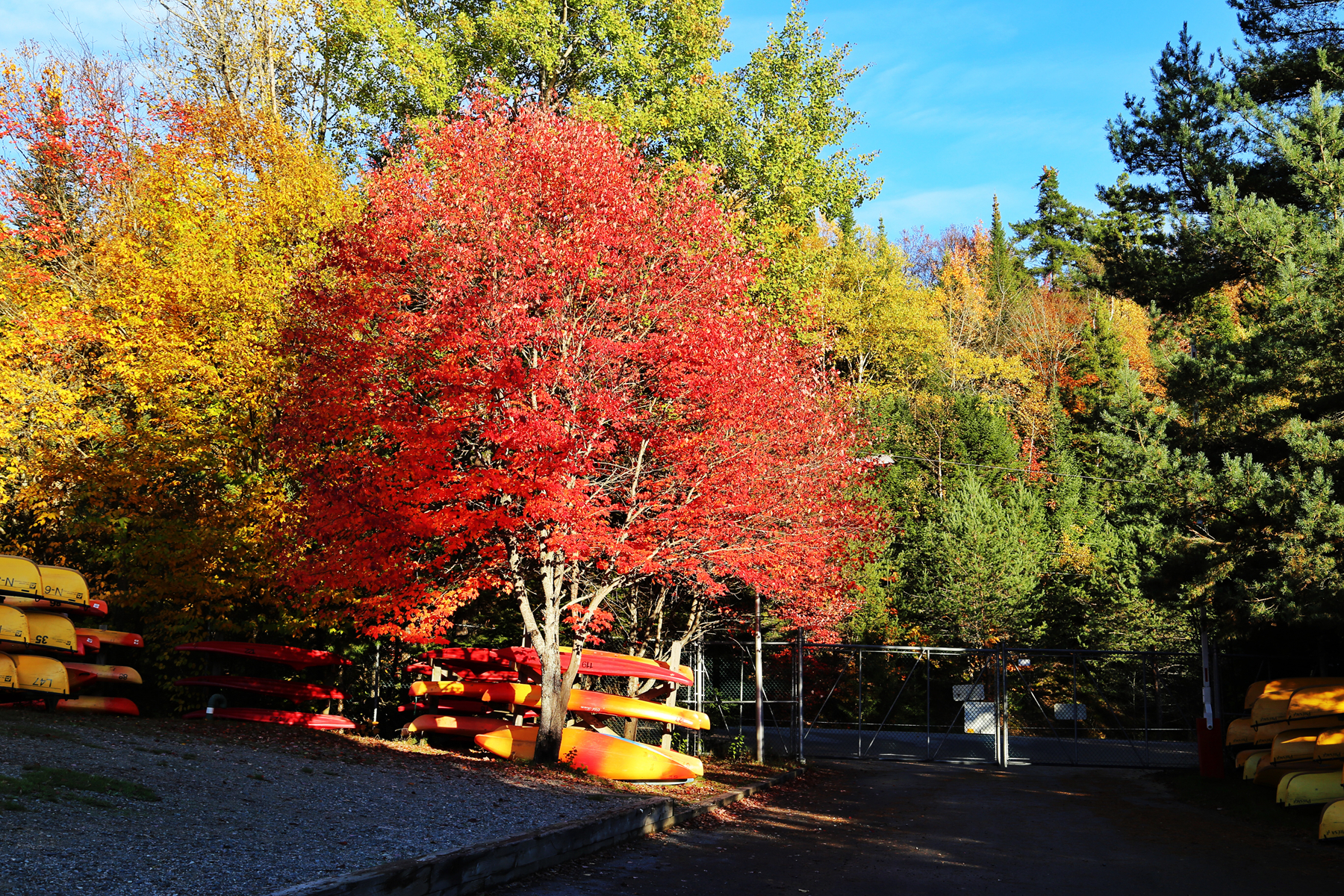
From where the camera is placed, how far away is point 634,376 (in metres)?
14.8

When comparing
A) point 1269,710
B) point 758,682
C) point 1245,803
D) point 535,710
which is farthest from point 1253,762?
point 535,710

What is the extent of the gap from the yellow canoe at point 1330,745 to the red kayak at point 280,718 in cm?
1597

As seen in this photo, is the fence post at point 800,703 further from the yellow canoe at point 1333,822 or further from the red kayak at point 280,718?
the yellow canoe at point 1333,822

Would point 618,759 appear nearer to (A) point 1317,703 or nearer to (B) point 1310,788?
(B) point 1310,788

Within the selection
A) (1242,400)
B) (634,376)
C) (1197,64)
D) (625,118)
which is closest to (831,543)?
(634,376)

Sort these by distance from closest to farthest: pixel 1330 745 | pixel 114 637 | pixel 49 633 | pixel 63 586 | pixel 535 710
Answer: pixel 1330 745
pixel 49 633
pixel 63 586
pixel 114 637
pixel 535 710

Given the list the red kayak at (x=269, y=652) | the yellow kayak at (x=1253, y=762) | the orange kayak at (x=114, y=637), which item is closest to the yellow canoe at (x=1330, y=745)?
the yellow kayak at (x=1253, y=762)

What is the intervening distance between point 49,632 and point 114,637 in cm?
311

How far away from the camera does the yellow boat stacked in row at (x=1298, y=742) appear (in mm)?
12305

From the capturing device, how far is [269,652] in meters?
19.1

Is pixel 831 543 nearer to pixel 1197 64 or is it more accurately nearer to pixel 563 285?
pixel 563 285

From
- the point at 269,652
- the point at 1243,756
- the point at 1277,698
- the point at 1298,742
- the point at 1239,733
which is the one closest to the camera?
the point at 1298,742

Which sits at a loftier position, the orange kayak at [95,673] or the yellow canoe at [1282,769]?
the orange kayak at [95,673]

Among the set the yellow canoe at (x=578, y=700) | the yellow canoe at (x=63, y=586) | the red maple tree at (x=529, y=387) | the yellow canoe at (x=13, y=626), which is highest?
the red maple tree at (x=529, y=387)
